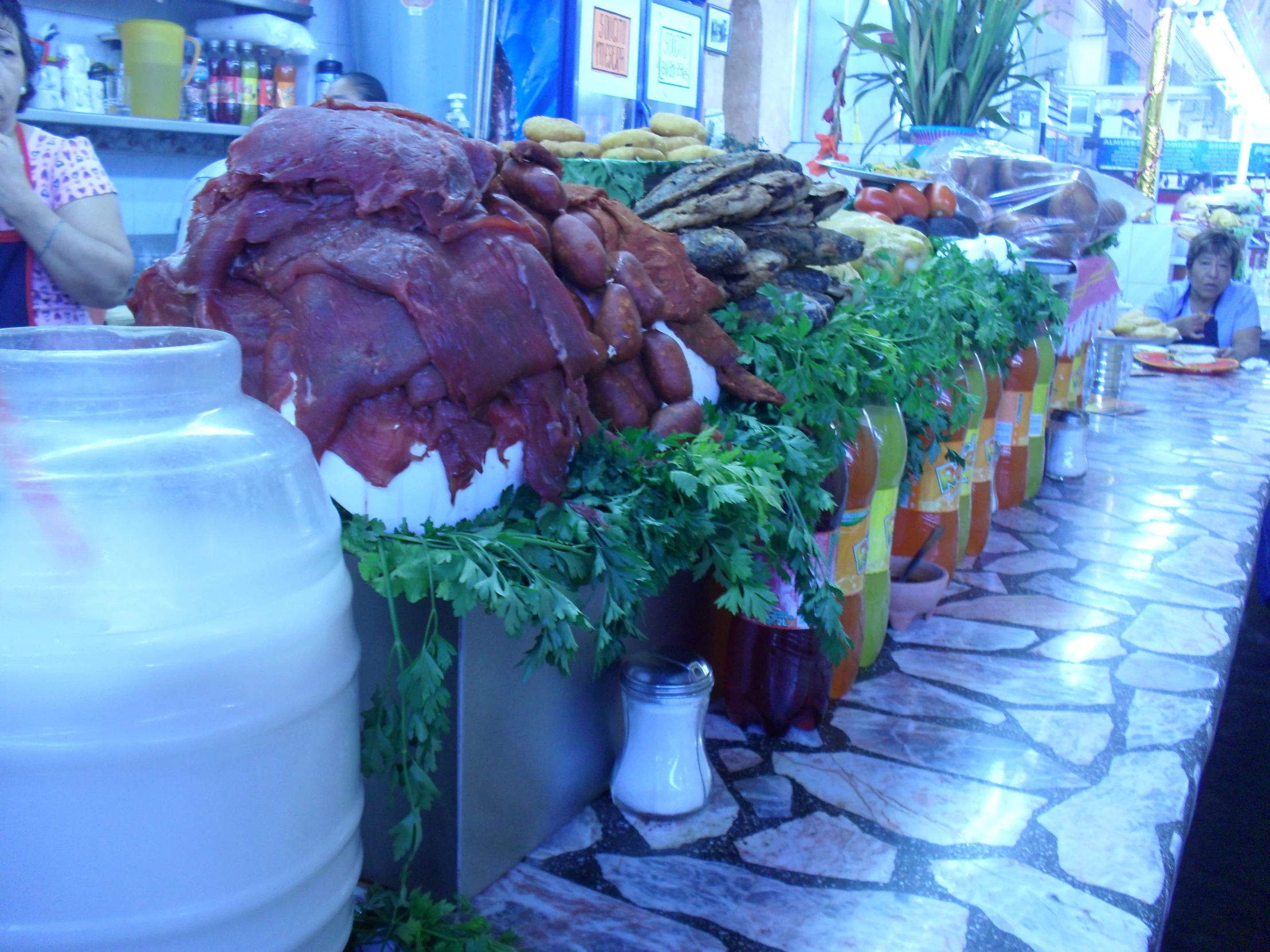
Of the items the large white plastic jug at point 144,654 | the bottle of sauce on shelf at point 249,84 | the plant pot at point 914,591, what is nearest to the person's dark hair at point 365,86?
the bottle of sauce on shelf at point 249,84

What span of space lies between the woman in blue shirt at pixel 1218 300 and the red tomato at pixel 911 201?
14.4ft

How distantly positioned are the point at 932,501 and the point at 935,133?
2746 mm

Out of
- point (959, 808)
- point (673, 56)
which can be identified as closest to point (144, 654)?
point (959, 808)

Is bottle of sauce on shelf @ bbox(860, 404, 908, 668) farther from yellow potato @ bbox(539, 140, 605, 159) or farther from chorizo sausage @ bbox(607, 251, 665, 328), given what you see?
yellow potato @ bbox(539, 140, 605, 159)

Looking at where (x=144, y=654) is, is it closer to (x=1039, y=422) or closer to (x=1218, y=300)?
(x=1039, y=422)

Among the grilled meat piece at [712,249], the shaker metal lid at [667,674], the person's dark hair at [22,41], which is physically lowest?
the shaker metal lid at [667,674]

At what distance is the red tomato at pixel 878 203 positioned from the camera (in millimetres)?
3217

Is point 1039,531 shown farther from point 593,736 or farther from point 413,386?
point 413,386

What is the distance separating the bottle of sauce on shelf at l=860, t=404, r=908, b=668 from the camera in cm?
180

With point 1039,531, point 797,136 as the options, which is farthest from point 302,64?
point 797,136

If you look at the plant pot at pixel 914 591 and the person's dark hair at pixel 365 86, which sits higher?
the person's dark hair at pixel 365 86

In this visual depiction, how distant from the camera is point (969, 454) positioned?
8.07 feet

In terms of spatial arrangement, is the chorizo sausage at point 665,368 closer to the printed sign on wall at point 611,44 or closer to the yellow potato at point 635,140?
the yellow potato at point 635,140

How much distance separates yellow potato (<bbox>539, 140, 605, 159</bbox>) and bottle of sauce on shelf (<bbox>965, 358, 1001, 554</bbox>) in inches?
42.1
